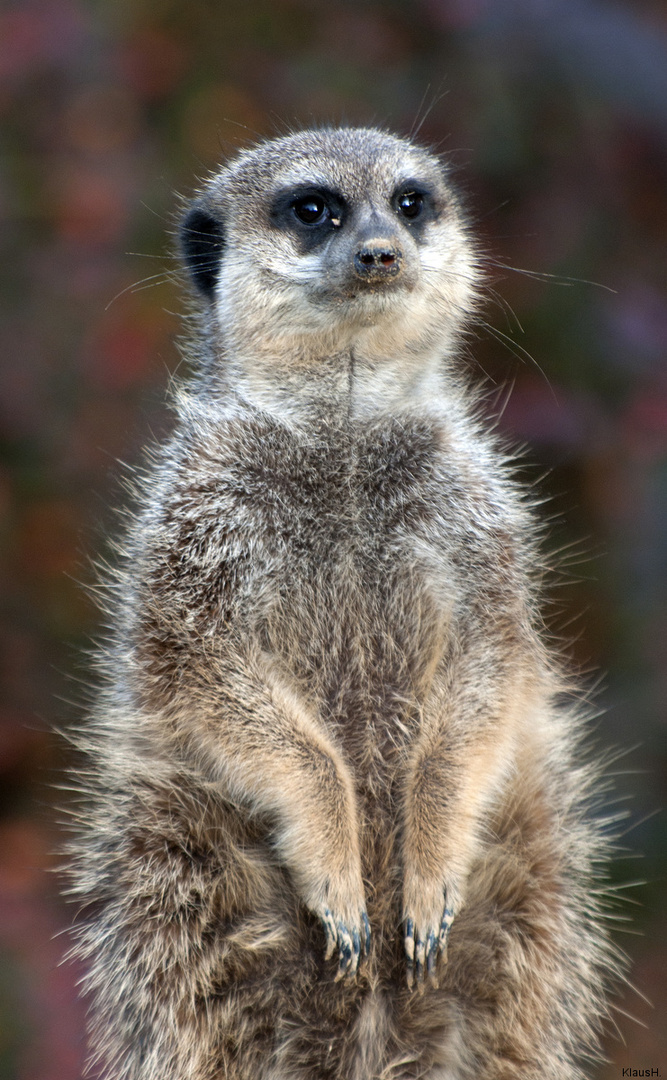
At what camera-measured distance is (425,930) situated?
2.42 meters

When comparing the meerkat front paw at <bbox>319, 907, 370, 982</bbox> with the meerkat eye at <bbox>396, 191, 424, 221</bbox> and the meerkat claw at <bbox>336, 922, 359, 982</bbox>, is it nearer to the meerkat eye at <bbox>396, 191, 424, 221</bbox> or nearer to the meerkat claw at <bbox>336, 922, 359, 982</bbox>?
the meerkat claw at <bbox>336, 922, 359, 982</bbox>

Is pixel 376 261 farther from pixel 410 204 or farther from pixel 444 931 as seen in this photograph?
pixel 444 931

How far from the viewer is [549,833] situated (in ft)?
8.90

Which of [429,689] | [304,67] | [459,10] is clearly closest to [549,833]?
[429,689]

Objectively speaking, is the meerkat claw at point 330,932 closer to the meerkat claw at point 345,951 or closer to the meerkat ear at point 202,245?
the meerkat claw at point 345,951

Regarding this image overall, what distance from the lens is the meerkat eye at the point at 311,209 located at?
303 centimetres

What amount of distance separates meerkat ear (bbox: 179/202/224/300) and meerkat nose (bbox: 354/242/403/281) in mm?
636

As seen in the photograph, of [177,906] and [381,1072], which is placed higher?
[177,906]

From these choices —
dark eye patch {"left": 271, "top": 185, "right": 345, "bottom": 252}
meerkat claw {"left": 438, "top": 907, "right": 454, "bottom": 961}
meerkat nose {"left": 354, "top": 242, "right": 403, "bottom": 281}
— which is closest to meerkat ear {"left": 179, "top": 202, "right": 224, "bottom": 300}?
dark eye patch {"left": 271, "top": 185, "right": 345, "bottom": 252}

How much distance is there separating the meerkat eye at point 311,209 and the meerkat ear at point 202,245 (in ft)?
0.93

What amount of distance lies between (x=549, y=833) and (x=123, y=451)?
6.07ft

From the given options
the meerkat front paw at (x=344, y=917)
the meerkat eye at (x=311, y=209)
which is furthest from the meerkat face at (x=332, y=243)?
the meerkat front paw at (x=344, y=917)

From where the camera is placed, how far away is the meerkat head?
2.81 meters

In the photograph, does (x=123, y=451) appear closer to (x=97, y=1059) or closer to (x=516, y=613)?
(x=516, y=613)
